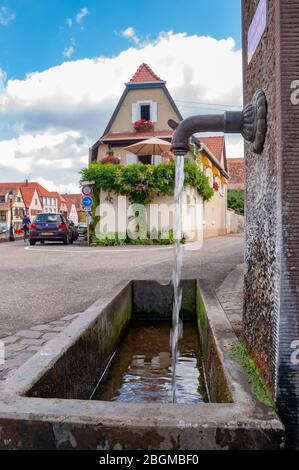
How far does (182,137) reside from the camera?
267cm

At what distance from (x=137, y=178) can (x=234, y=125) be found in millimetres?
16906

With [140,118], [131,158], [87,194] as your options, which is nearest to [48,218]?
[87,194]

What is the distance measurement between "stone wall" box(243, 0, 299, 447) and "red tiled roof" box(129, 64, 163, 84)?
77.1ft

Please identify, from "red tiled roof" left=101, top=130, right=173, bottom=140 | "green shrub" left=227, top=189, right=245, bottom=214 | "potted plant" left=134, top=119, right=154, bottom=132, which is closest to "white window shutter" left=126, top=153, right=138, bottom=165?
"red tiled roof" left=101, top=130, right=173, bottom=140

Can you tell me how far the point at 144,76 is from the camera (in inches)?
990

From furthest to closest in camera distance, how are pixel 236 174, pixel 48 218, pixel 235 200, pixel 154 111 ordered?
pixel 236 174, pixel 235 200, pixel 154 111, pixel 48 218

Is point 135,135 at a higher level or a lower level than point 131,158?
higher

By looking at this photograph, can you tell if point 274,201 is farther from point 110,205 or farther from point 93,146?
point 93,146

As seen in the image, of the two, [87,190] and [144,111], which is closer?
[87,190]

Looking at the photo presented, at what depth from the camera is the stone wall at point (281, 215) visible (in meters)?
1.91

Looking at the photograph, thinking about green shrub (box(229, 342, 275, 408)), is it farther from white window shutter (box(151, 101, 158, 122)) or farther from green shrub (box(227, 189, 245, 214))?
green shrub (box(227, 189, 245, 214))

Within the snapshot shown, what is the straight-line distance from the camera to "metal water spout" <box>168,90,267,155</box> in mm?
2340

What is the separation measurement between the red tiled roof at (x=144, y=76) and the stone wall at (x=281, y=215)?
77.1ft

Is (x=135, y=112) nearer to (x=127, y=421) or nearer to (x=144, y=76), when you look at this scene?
(x=144, y=76)
